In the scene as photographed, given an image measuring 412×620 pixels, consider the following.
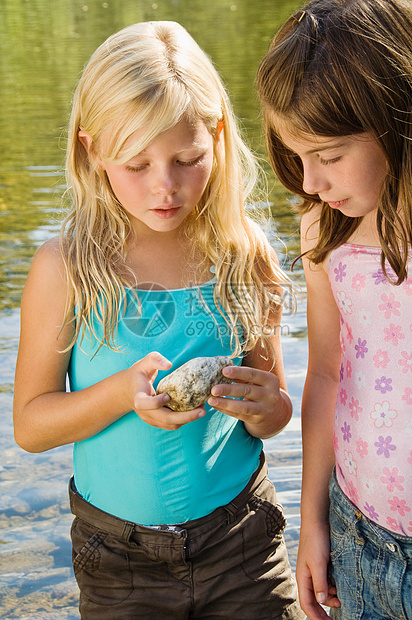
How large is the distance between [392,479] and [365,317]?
0.43 m

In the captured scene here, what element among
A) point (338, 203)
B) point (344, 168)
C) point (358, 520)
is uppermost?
point (344, 168)

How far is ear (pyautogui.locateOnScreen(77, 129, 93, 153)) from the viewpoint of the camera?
2389 mm

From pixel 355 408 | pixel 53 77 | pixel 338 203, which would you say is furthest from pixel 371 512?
pixel 53 77

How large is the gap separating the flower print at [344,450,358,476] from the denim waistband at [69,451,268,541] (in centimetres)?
40

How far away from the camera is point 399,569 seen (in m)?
1.95

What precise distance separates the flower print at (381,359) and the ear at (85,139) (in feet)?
3.56

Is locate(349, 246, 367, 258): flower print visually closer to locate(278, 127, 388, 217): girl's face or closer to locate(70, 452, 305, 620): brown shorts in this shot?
locate(278, 127, 388, 217): girl's face

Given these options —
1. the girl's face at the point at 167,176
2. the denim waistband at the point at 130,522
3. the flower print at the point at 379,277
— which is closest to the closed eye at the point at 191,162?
the girl's face at the point at 167,176

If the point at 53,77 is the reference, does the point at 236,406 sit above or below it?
above

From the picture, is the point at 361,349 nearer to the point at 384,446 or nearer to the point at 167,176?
the point at 384,446

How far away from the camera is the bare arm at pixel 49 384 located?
2.25 m

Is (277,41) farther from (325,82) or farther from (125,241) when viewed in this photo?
(125,241)

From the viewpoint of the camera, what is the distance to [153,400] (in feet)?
6.68

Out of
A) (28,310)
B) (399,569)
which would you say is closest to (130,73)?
(28,310)
